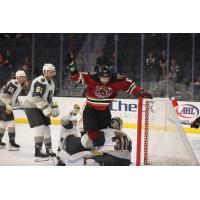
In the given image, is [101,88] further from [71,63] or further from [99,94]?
[71,63]

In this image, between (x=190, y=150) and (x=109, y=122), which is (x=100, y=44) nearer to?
(x=109, y=122)

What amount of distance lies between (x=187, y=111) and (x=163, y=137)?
1.30m

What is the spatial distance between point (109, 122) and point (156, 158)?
1.89 feet

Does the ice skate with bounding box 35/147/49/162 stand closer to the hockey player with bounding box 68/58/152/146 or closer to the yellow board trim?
the yellow board trim

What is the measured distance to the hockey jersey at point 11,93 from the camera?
454 cm

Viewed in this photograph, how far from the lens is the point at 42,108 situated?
14.1 feet

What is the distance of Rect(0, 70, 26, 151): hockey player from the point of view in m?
4.55

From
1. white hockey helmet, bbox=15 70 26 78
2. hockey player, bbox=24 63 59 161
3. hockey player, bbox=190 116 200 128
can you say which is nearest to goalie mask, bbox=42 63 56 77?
hockey player, bbox=24 63 59 161

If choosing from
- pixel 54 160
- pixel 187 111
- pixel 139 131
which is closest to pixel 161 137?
pixel 139 131

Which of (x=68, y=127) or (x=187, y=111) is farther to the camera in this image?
(x=187, y=111)

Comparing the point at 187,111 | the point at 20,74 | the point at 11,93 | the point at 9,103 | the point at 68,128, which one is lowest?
the point at 68,128

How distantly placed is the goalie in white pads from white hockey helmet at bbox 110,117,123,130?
3.5 inches
